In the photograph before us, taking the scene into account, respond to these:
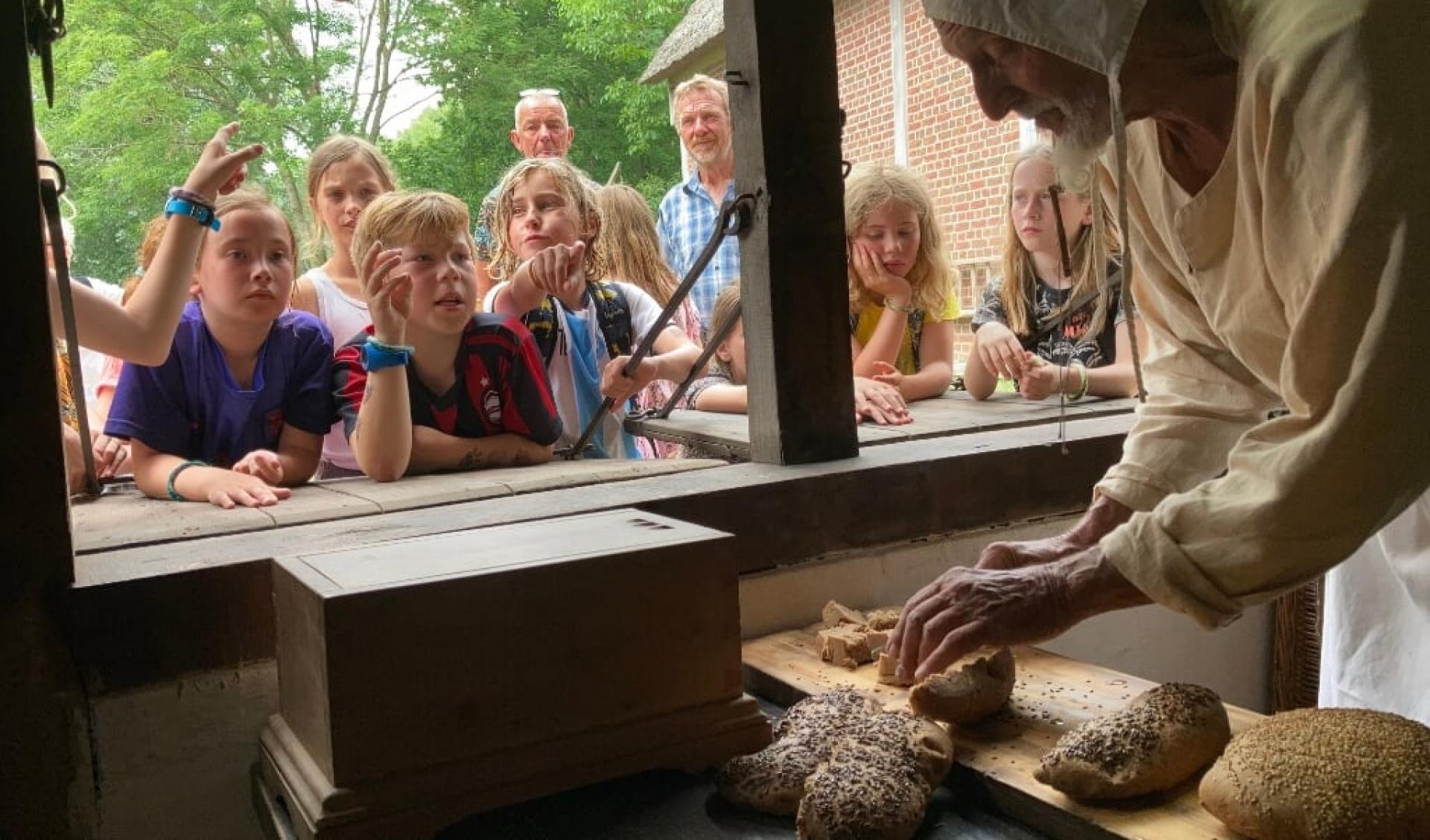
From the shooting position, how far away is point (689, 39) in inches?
482

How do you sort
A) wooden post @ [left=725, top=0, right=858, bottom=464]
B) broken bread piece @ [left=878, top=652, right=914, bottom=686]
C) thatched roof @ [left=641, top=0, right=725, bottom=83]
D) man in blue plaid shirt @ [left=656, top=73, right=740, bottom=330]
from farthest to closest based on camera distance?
thatched roof @ [left=641, top=0, right=725, bottom=83]
man in blue plaid shirt @ [left=656, top=73, right=740, bottom=330]
wooden post @ [left=725, top=0, right=858, bottom=464]
broken bread piece @ [left=878, top=652, right=914, bottom=686]

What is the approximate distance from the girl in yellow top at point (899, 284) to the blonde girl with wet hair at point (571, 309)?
548 mm

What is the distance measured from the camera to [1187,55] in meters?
1.41

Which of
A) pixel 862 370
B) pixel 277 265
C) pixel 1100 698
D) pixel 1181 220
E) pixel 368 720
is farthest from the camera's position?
pixel 862 370

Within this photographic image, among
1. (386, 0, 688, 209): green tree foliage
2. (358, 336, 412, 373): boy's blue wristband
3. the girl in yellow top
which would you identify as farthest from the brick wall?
(358, 336, 412, 373): boy's blue wristband

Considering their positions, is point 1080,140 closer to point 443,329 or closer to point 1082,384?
point 443,329

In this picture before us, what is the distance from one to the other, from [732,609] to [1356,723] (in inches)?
29.5

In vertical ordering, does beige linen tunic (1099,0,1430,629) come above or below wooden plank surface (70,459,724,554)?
above

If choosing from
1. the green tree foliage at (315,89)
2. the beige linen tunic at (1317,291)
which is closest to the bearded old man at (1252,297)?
the beige linen tunic at (1317,291)

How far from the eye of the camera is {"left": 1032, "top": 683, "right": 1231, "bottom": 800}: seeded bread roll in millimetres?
1317

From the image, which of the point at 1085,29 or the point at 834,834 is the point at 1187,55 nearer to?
the point at 1085,29

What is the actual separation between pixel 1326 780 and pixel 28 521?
1579mm

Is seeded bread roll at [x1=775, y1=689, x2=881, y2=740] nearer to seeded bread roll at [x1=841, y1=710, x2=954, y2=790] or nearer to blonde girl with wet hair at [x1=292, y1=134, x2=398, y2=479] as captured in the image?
seeded bread roll at [x1=841, y1=710, x2=954, y2=790]

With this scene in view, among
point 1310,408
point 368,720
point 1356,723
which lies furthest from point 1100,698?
point 368,720
